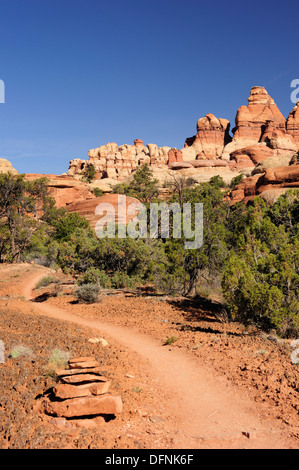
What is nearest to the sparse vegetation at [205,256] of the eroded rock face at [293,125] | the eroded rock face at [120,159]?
the eroded rock face at [120,159]

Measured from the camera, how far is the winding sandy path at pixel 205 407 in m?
4.33

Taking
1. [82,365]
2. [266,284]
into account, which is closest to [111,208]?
[266,284]

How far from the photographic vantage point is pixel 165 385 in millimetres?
6535

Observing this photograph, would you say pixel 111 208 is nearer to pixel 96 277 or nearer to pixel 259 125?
pixel 96 277

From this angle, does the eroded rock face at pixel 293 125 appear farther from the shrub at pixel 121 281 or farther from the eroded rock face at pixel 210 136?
the shrub at pixel 121 281

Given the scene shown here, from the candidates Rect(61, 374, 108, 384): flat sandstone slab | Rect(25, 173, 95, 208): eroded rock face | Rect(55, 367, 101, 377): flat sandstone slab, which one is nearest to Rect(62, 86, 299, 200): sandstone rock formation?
Rect(25, 173, 95, 208): eroded rock face

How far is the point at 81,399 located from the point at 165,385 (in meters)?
2.44

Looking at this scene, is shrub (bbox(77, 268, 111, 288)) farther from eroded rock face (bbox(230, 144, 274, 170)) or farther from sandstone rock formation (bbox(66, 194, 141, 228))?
eroded rock face (bbox(230, 144, 274, 170))

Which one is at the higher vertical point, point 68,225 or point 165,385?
point 68,225

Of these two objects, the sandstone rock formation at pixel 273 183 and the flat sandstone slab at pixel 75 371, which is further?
the sandstone rock formation at pixel 273 183

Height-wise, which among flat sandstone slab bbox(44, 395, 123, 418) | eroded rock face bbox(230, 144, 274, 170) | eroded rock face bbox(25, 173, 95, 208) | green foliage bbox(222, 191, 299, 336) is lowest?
flat sandstone slab bbox(44, 395, 123, 418)

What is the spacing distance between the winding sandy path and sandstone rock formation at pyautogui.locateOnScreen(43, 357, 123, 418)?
115cm

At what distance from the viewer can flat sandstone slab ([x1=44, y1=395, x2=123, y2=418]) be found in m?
4.50
